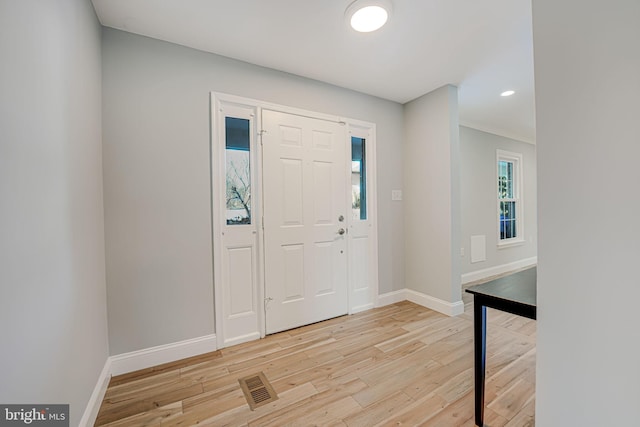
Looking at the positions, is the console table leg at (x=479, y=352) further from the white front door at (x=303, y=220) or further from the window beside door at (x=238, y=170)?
the window beside door at (x=238, y=170)

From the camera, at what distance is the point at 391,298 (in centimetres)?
313

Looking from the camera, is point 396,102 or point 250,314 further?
point 396,102

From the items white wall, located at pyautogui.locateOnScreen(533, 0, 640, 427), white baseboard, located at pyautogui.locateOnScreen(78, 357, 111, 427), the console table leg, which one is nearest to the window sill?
the console table leg

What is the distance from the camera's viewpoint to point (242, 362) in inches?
77.7

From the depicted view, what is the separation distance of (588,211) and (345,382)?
1647 millimetres

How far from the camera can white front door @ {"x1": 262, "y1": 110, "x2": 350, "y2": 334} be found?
239cm

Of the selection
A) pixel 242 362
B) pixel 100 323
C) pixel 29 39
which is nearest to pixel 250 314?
pixel 242 362

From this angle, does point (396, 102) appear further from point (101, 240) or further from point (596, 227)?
point (101, 240)

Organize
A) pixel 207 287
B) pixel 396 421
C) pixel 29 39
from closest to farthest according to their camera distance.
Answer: pixel 29 39
pixel 396 421
pixel 207 287

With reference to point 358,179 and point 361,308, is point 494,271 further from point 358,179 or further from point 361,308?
point 358,179

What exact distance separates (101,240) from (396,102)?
3.32 meters

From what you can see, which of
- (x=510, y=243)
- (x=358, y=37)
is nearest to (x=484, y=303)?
(x=358, y=37)

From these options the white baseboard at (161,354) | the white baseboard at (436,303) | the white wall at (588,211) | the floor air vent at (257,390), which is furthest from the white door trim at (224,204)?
the white wall at (588,211)

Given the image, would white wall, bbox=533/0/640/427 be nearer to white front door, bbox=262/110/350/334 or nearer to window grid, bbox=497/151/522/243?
white front door, bbox=262/110/350/334
